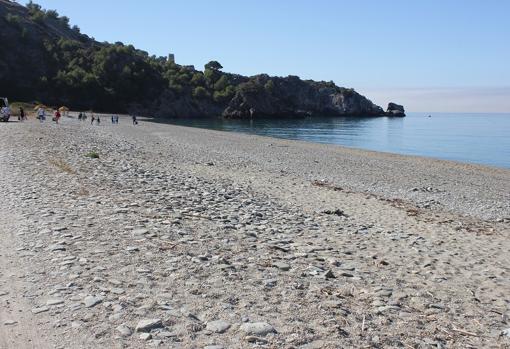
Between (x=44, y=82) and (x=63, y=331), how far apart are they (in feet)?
466

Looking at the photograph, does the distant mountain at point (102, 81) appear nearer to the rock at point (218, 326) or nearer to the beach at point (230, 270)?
the beach at point (230, 270)

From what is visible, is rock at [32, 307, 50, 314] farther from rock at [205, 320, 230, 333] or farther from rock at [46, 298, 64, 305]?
rock at [205, 320, 230, 333]

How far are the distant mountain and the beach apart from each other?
126 m

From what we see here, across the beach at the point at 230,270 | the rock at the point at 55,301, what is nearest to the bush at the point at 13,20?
the beach at the point at 230,270

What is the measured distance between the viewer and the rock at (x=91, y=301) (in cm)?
591

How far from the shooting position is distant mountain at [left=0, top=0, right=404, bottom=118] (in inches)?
5295

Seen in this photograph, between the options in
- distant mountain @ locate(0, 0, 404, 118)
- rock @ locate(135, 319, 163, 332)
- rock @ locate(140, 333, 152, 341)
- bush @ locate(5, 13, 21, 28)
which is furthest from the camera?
bush @ locate(5, 13, 21, 28)

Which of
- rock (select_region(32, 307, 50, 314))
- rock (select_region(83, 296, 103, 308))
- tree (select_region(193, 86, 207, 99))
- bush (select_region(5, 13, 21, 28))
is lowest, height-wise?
rock (select_region(32, 307, 50, 314))

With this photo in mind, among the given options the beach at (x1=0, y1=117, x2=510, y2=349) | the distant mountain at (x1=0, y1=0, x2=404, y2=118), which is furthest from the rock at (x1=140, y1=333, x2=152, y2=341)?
the distant mountain at (x1=0, y1=0, x2=404, y2=118)

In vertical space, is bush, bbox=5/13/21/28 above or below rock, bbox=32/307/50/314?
above

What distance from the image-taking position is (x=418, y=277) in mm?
8391

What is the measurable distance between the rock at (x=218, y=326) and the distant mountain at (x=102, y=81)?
439 feet

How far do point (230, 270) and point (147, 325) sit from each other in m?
2.34

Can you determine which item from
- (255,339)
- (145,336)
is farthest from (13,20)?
(255,339)
